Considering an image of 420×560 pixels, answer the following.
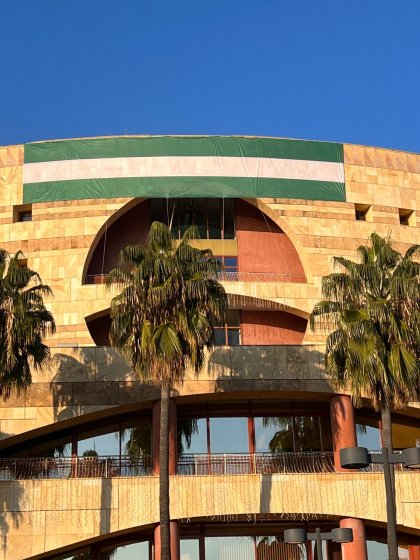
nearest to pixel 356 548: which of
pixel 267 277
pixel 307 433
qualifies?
pixel 307 433

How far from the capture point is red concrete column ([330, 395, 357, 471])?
34.8 m

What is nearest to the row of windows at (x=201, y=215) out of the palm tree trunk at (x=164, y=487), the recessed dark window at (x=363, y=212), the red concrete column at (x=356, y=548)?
the recessed dark window at (x=363, y=212)

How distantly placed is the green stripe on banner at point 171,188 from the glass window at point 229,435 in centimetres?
1132

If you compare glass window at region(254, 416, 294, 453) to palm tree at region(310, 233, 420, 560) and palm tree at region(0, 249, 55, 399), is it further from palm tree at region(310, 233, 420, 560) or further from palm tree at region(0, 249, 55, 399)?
palm tree at region(0, 249, 55, 399)

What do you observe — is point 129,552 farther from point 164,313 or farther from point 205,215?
point 205,215

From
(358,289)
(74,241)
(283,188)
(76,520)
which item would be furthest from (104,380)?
(283,188)

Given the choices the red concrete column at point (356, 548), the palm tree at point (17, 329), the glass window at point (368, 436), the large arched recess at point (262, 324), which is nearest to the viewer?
the palm tree at point (17, 329)

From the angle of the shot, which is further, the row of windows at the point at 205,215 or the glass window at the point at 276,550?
the row of windows at the point at 205,215

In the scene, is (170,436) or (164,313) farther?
(170,436)

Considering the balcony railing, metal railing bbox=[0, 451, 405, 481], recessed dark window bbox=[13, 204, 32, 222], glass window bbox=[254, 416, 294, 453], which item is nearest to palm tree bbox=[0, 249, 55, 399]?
metal railing bbox=[0, 451, 405, 481]

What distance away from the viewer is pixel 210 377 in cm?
3525

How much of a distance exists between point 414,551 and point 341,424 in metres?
7.16

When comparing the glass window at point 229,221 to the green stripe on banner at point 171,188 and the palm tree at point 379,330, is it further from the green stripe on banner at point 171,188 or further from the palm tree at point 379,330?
the palm tree at point 379,330

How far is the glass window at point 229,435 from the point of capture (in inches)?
1455
